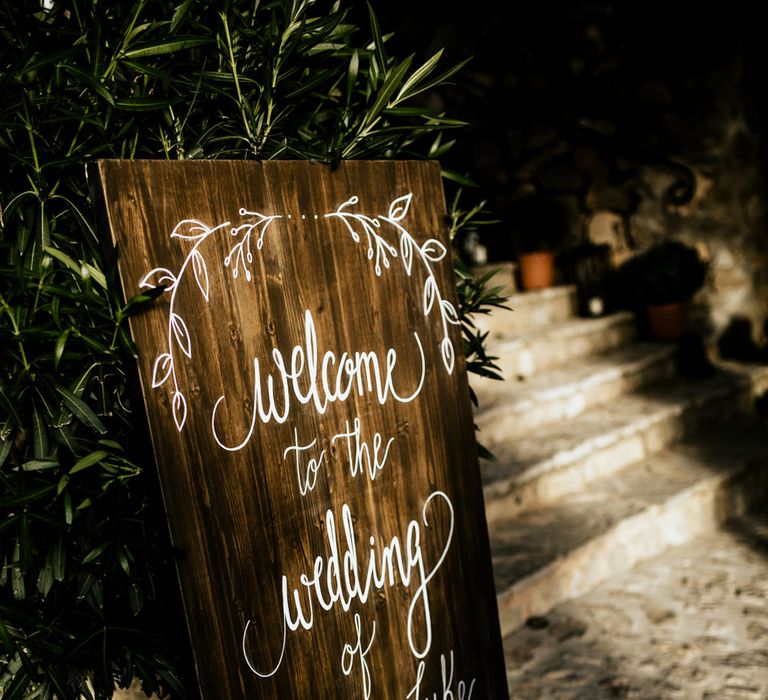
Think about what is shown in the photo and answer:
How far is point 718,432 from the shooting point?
356 centimetres

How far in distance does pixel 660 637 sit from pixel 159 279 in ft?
6.10

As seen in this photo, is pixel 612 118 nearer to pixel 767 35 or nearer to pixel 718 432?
pixel 767 35

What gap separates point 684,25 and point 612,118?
599 millimetres

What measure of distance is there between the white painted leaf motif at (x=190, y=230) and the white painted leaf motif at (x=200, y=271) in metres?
0.02

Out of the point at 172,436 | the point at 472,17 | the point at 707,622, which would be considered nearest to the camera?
the point at 172,436

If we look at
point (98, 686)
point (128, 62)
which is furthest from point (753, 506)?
point (128, 62)

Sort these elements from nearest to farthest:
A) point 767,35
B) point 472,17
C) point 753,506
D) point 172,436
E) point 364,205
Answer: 1. point 172,436
2. point 364,205
3. point 753,506
4. point 767,35
5. point 472,17

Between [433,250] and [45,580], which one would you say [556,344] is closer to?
[433,250]

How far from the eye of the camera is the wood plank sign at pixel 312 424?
1.14m

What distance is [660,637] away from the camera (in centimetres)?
220

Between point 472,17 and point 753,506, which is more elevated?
point 472,17

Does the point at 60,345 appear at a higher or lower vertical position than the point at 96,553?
higher

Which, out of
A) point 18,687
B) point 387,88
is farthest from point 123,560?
point 387,88

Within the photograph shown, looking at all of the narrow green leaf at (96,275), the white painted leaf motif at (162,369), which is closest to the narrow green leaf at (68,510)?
the white painted leaf motif at (162,369)
